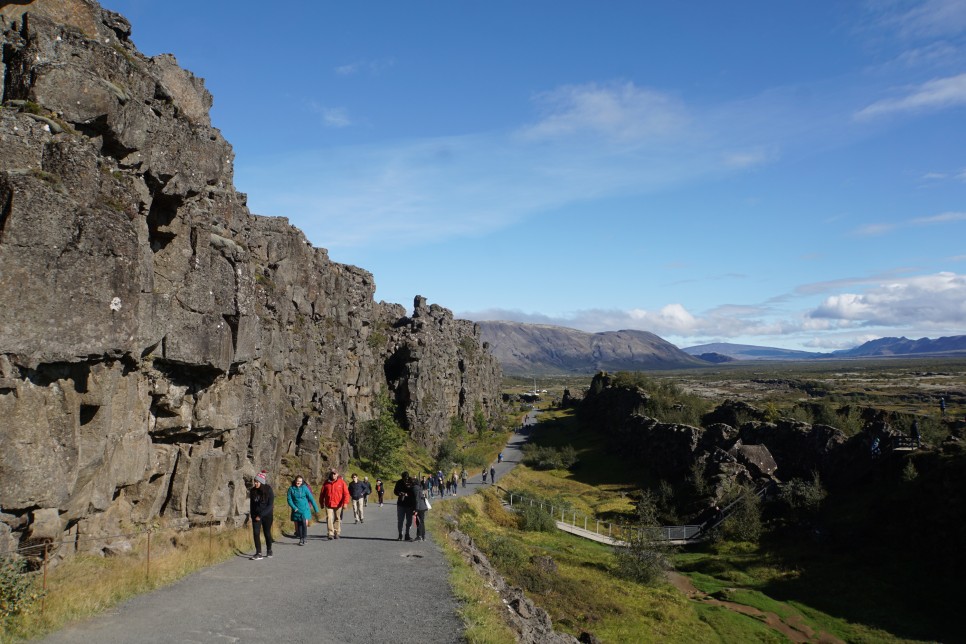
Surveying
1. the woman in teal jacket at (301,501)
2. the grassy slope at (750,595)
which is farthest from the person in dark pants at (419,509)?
the grassy slope at (750,595)

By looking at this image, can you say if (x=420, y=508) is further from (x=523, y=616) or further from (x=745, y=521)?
(x=745, y=521)

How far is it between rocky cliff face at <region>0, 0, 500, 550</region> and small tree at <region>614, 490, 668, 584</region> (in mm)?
20874

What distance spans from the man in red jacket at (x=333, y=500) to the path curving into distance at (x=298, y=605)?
2.26m

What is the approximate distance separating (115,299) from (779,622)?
31016mm

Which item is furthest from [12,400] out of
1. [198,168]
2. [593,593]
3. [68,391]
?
[593,593]

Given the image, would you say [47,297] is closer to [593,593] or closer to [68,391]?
[68,391]

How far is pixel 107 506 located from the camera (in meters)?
17.2

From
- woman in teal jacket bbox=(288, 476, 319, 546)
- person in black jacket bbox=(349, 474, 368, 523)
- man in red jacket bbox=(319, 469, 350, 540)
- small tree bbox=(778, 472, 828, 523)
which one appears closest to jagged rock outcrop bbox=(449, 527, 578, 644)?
man in red jacket bbox=(319, 469, 350, 540)

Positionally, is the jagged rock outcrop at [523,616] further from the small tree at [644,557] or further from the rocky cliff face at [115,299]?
the small tree at [644,557]

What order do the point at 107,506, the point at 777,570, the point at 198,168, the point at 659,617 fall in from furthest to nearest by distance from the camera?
1. the point at 777,570
2. the point at 659,617
3. the point at 198,168
4. the point at 107,506

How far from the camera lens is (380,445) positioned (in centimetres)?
5947

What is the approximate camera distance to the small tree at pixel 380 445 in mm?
58031

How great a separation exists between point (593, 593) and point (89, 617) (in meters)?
24.0

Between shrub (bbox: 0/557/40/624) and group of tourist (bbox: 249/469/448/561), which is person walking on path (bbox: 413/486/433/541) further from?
shrub (bbox: 0/557/40/624)
